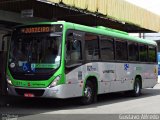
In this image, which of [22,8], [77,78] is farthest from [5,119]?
[22,8]

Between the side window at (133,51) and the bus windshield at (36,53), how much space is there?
5904mm

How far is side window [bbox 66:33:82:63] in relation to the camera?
13.5 meters

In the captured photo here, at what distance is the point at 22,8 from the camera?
705 inches

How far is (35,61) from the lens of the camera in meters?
13.5

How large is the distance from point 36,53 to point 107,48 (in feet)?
12.2

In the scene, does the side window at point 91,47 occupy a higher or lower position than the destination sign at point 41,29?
lower

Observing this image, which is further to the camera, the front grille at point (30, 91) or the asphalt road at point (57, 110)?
the front grille at point (30, 91)

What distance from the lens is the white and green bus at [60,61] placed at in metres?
13.2

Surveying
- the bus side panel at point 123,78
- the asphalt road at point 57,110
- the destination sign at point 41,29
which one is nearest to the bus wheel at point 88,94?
the asphalt road at point 57,110

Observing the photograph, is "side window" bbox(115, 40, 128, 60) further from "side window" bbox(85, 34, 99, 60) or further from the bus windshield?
the bus windshield

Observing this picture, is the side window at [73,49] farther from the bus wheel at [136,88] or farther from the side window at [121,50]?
the bus wheel at [136,88]

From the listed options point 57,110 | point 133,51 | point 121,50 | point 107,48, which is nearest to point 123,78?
point 121,50

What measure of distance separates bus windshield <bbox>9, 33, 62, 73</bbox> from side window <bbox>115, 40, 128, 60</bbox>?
436cm

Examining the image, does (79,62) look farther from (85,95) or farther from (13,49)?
(13,49)
